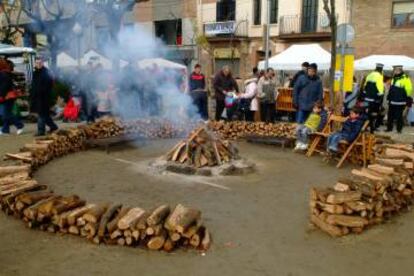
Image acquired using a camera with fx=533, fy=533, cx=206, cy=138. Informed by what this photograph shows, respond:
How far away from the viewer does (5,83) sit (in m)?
12.6

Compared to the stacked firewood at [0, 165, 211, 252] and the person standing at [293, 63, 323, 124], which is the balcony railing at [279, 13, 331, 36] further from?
the stacked firewood at [0, 165, 211, 252]

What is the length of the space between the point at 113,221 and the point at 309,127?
6.26 meters

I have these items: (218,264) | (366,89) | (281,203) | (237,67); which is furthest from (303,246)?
(237,67)

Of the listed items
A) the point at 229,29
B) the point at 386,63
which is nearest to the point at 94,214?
the point at 386,63

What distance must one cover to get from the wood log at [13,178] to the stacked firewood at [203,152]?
2.74 m

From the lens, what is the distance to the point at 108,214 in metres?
5.54

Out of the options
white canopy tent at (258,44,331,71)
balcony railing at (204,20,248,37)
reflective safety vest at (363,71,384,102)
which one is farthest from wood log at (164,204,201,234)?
balcony railing at (204,20,248,37)

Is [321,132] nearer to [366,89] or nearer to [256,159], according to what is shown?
[256,159]

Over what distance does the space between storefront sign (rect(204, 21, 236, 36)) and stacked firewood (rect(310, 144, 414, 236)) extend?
86.0 ft

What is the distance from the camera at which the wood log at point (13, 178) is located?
6852mm

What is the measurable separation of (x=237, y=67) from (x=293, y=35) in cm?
559

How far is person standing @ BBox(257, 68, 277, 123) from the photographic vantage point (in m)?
14.6

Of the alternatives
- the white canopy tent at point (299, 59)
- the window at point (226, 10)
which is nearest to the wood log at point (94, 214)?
the white canopy tent at point (299, 59)

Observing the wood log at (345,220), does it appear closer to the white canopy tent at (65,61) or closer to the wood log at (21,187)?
the wood log at (21,187)
